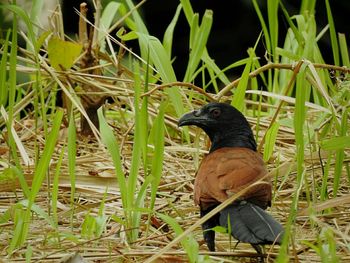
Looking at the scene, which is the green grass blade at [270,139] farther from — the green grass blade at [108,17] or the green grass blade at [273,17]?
the green grass blade at [108,17]

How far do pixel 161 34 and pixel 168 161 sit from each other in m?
3.10

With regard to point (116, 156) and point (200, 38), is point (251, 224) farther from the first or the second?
point (200, 38)

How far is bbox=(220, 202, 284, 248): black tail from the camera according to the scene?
241cm

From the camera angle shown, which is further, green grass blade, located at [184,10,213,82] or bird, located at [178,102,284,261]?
green grass blade, located at [184,10,213,82]

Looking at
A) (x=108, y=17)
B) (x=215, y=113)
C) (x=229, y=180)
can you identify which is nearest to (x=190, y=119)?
(x=215, y=113)

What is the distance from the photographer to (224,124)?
3312mm

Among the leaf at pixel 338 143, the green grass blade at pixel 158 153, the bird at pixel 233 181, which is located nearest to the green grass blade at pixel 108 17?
the bird at pixel 233 181

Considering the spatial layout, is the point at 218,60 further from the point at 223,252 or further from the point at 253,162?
the point at 223,252

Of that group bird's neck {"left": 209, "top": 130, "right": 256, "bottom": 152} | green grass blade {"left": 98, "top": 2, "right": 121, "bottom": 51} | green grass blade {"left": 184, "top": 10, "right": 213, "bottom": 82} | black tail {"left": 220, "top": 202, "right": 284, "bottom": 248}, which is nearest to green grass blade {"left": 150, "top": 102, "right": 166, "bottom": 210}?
black tail {"left": 220, "top": 202, "right": 284, "bottom": 248}

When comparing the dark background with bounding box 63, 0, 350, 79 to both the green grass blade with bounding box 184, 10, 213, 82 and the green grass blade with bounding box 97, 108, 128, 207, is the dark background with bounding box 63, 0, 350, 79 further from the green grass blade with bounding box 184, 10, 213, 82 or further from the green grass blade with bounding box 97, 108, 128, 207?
the green grass blade with bounding box 97, 108, 128, 207

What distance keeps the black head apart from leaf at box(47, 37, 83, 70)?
0.56m

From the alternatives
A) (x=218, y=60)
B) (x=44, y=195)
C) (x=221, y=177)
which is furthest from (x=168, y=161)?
(x=218, y=60)

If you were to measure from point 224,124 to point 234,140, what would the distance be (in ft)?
0.23

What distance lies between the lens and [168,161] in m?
3.55
